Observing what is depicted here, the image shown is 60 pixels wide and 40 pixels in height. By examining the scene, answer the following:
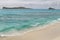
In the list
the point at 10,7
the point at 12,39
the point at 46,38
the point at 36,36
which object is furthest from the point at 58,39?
the point at 10,7

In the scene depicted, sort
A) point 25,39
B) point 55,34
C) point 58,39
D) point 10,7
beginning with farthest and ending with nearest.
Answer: point 10,7
point 55,34
point 25,39
point 58,39

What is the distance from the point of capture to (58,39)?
279 inches

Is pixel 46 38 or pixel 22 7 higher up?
pixel 22 7

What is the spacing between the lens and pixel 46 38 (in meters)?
7.42

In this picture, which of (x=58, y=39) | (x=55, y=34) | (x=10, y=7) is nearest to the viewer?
(x=58, y=39)

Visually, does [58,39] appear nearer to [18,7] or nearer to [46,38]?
[46,38]

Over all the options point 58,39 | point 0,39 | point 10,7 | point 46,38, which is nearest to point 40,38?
point 46,38

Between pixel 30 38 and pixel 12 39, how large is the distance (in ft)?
A: 2.23

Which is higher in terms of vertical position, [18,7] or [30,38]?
[18,7]

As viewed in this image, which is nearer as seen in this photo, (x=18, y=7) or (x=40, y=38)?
(x=40, y=38)

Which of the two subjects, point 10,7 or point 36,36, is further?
point 10,7

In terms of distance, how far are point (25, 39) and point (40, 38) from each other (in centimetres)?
55

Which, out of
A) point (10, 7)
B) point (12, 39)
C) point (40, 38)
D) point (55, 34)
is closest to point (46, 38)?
point (40, 38)

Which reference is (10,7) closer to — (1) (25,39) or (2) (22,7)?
(2) (22,7)
